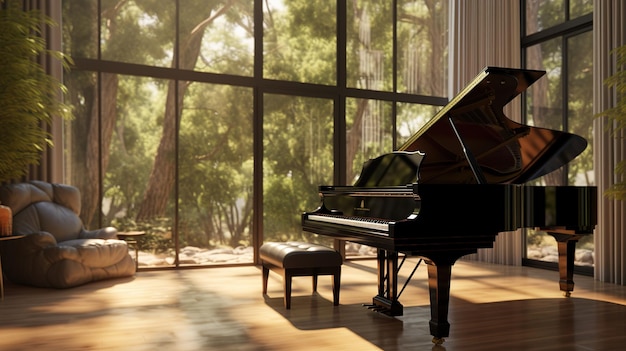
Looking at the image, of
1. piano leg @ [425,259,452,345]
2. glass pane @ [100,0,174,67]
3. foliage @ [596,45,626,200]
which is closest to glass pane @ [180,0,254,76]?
glass pane @ [100,0,174,67]

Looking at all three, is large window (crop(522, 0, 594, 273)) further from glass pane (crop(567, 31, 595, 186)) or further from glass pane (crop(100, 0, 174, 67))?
glass pane (crop(100, 0, 174, 67))

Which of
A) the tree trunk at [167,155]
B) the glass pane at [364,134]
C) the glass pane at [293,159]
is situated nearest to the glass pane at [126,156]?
the tree trunk at [167,155]

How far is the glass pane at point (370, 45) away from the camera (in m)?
7.68

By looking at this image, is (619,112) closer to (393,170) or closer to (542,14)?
(542,14)

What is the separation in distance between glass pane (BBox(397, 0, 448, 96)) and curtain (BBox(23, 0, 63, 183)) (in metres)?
4.42

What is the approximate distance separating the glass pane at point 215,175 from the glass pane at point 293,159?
26 centimetres

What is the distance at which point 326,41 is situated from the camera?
7504 millimetres

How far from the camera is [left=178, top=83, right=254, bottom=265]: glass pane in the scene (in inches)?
269

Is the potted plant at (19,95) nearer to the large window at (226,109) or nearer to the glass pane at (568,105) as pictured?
the large window at (226,109)

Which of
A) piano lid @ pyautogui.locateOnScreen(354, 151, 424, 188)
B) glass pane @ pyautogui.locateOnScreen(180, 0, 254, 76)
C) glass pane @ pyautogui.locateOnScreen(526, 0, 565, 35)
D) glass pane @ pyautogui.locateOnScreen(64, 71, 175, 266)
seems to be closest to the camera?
piano lid @ pyautogui.locateOnScreen(354, 151, 424, 188)

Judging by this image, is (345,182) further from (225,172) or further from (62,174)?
(62,174)

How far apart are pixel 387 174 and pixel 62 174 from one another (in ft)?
12.5

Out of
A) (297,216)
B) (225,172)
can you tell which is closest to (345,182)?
(297,216)

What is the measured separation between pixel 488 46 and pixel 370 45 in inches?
63.5
